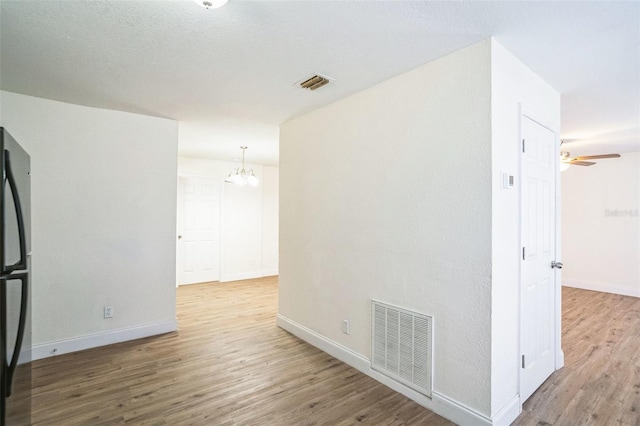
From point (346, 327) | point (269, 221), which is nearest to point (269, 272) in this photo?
point (269, 221)

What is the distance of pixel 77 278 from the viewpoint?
3.34m

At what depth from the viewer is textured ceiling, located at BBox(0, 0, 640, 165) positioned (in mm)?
1772

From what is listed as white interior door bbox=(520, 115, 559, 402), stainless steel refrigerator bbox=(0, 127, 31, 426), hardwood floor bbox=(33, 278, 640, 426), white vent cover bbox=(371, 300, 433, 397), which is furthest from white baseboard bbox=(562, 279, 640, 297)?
stainless steel refrigerator bbox=(0, 127, 31, 426)

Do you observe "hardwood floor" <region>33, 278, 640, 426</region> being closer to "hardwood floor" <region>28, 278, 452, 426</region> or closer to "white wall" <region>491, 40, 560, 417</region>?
"hardwood floor" <region>28, 278, 452, 426</region>

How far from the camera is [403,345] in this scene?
255 centimetres

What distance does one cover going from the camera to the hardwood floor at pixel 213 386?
2.25 m

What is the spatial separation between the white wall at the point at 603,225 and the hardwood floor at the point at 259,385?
2.26m

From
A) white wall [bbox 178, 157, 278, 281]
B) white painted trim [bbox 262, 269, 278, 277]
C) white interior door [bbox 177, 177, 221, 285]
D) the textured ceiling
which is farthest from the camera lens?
white painted trim [bbox 262, 269, 278, 277]

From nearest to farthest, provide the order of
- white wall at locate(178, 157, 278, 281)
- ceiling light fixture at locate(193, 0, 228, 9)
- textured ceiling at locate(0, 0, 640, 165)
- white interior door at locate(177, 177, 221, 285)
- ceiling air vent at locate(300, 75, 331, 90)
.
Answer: ceiling light fixture at locate(193, 0, 228, 9) → textured ceiling at locate(0, 0, 640, 165) → ceiling air vent at locate(300, 75, 331, 90) → white interior door at locate(177, 177, 221, 285) → white wall at locate(178, 157, 278, 281)

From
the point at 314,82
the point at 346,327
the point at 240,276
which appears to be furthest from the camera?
the point at 240,276

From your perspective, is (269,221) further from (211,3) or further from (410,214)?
(211,3)

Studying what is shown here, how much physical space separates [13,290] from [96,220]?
2270 mm

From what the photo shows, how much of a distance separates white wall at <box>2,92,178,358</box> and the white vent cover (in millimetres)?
2552

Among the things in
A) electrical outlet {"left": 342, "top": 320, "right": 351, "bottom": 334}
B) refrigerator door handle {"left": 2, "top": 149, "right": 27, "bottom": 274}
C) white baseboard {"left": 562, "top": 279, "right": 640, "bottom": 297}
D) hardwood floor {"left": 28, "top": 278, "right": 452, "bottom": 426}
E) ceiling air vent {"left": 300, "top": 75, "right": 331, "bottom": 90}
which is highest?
ceiling air vent {"left": 300, "top": 75, "right": 331, "bottom": 90}
